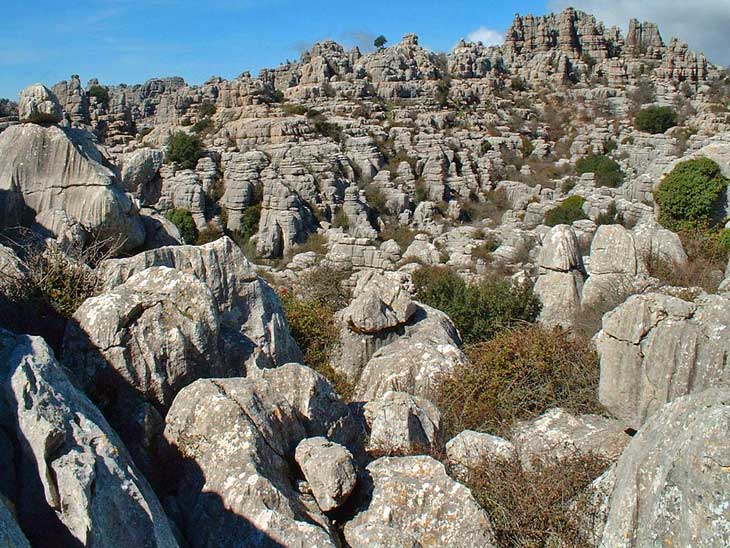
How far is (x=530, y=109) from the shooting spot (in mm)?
48000

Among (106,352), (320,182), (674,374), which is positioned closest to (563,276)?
(674,374)

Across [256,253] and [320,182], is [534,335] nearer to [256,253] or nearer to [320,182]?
[256,253]

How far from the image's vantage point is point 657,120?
41281 mm

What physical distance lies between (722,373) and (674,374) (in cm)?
35

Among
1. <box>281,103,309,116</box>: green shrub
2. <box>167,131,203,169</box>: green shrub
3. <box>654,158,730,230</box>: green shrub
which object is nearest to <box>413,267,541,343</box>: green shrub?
<box>654,158,730,230</box>: green shrub

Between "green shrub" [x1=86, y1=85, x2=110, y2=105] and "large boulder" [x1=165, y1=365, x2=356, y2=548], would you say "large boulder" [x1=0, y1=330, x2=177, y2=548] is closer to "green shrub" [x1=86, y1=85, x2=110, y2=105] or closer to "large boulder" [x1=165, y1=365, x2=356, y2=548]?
"large boulder" [x1=165, y1=365, x2=356, y2=548]

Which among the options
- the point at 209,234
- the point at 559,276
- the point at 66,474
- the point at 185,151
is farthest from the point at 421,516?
the point at 185,151

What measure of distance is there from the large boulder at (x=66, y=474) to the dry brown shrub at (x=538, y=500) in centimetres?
203

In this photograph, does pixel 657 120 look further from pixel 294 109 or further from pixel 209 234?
pixel 209 234

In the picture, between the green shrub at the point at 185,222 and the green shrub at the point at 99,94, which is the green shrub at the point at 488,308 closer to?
the green shrub at the point at 185,222

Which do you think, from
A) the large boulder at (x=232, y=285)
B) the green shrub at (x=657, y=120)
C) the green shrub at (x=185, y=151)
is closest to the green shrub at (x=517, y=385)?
the large boulder at (x=232, y=285)

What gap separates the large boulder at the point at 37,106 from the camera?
8016 mm

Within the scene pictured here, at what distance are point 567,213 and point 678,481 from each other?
85.6 ft

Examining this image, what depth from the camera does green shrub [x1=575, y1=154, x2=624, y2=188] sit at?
3400 cm
